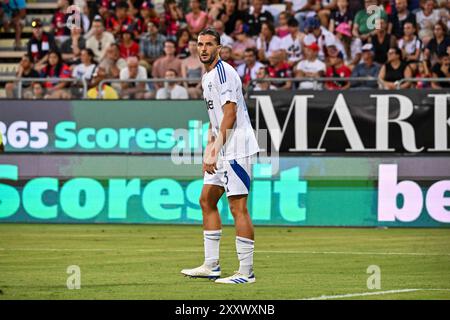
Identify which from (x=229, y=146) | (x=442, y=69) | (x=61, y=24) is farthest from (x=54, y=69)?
(x=229, y=146)

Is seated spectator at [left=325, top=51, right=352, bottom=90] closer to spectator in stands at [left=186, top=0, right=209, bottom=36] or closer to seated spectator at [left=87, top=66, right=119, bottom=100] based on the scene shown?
spectator in stands at [left=186, top=0, right=209, bottom=36]

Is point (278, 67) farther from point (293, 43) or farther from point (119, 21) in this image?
point (119, 21)

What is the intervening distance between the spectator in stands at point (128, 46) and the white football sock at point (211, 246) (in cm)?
1139

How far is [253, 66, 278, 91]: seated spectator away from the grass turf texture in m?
2.57

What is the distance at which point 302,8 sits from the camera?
919 inches

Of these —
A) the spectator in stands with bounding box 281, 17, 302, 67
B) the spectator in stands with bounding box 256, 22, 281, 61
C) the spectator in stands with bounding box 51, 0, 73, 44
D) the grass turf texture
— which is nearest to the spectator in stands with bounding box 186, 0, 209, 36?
the spectator in stands with bounding box 256, 22, 281, 61

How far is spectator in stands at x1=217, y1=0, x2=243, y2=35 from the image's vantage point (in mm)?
23141

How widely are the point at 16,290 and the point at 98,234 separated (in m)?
7.53

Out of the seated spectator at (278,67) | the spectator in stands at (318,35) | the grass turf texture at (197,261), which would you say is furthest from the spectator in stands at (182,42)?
the grass turf texture at (197,261)

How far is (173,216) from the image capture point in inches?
795
